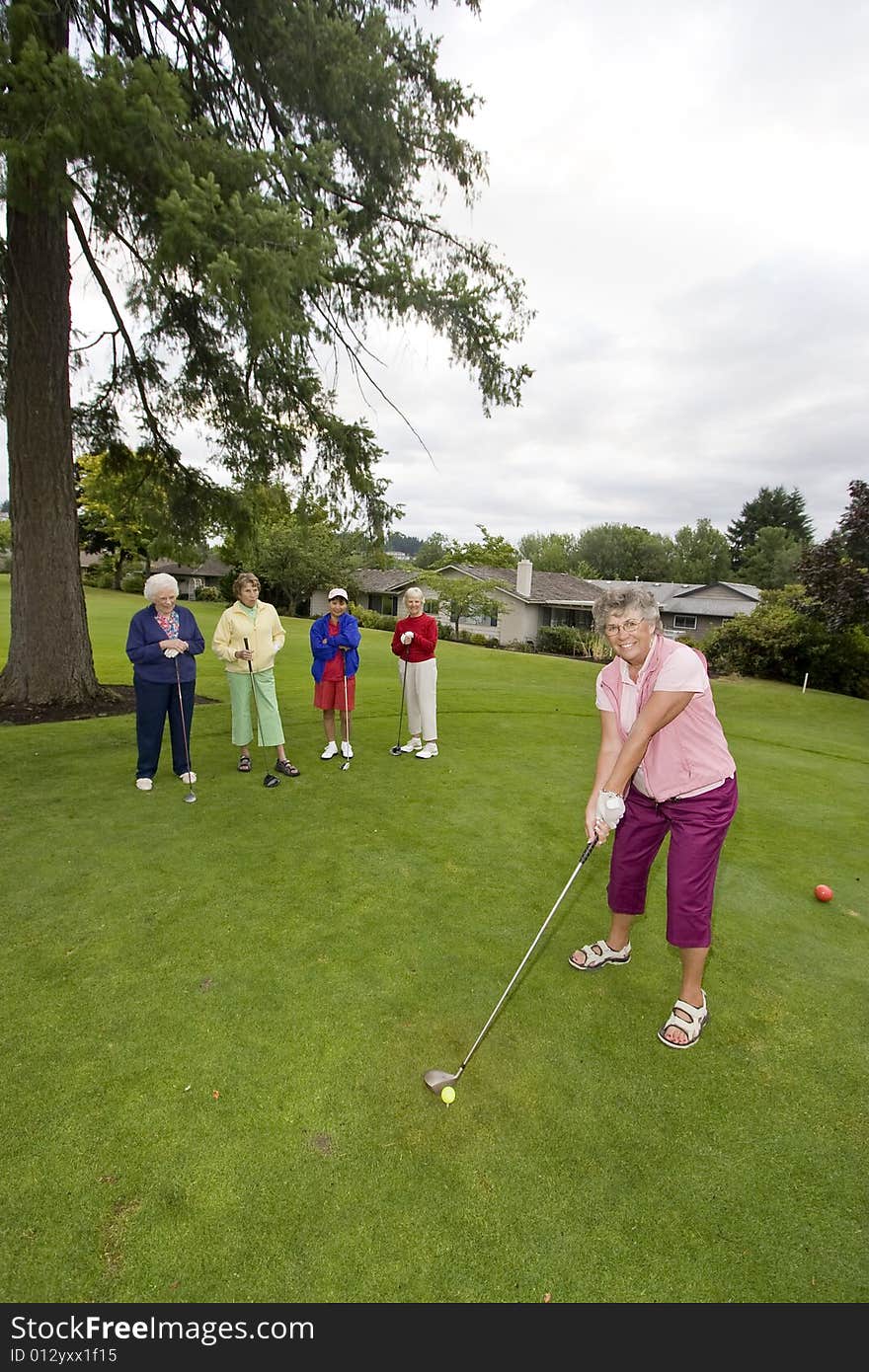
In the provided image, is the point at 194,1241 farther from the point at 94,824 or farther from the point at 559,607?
the point at 559,607

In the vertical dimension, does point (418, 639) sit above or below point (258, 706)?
above

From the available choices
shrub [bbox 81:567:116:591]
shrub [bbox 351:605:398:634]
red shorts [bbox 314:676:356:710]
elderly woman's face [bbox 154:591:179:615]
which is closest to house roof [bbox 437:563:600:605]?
shrub [bbox 351:605:398:634]

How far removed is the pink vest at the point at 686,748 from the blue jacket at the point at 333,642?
3.92 metres

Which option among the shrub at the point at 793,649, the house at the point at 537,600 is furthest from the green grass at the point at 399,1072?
the house at the point at 537,600

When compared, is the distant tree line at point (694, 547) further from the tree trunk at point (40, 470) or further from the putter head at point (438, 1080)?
the putter head at point (438, 1080)

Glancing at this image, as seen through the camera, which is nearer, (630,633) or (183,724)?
(630,633)

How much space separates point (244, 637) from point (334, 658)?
1.00 meters

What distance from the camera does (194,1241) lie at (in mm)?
1823

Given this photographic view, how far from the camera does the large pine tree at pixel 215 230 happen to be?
4.89 meters

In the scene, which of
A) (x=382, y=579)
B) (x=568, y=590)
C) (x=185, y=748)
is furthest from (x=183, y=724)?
(x=382, y=579)

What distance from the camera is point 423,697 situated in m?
6.94

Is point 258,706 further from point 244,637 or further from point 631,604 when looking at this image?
point 631,604

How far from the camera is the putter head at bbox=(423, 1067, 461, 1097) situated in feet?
7.84

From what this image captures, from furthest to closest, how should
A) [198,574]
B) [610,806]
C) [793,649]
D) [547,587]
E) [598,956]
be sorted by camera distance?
1. [198,574]
2. [547,587]
3. [793,649]
4. [598,956]
5. [610,806]
